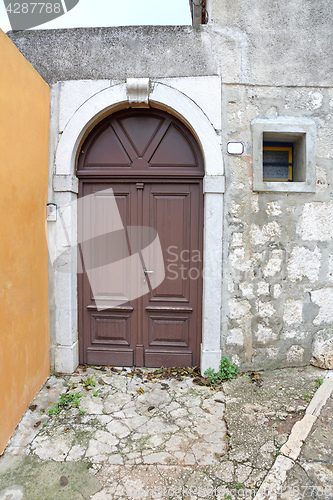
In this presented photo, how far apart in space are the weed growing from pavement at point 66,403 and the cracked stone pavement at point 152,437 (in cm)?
5

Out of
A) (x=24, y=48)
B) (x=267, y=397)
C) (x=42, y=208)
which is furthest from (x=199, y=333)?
(x=24, y=48)

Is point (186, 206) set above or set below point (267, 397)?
above

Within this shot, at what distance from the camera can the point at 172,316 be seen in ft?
12.6

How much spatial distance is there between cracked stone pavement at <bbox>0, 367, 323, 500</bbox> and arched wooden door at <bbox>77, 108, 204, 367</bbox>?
1.24ft

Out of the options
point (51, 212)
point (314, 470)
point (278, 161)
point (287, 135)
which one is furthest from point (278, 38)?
point (314, 470)

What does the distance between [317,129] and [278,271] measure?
1.56 metres

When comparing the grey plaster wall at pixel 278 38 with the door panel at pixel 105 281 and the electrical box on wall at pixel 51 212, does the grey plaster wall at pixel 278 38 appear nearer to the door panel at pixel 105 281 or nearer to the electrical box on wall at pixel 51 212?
the door panel at pixel 105 281

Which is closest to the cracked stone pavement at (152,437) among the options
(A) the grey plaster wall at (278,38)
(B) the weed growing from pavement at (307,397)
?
(B) the weed growing from pavement at (307,397)

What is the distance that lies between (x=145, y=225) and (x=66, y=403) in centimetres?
199

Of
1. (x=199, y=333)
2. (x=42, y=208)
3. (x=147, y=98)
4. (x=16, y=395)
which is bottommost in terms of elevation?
(x=16, y=395)

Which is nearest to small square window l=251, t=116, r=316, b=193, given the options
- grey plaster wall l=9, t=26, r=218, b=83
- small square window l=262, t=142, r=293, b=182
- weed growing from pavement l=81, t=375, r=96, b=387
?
small square window l=262, t=142, r=293, b=182

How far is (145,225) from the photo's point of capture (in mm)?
3764

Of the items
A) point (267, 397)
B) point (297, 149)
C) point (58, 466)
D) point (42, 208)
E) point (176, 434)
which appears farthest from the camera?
point (297, 149)

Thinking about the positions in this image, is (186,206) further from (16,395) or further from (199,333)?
(16,395)
